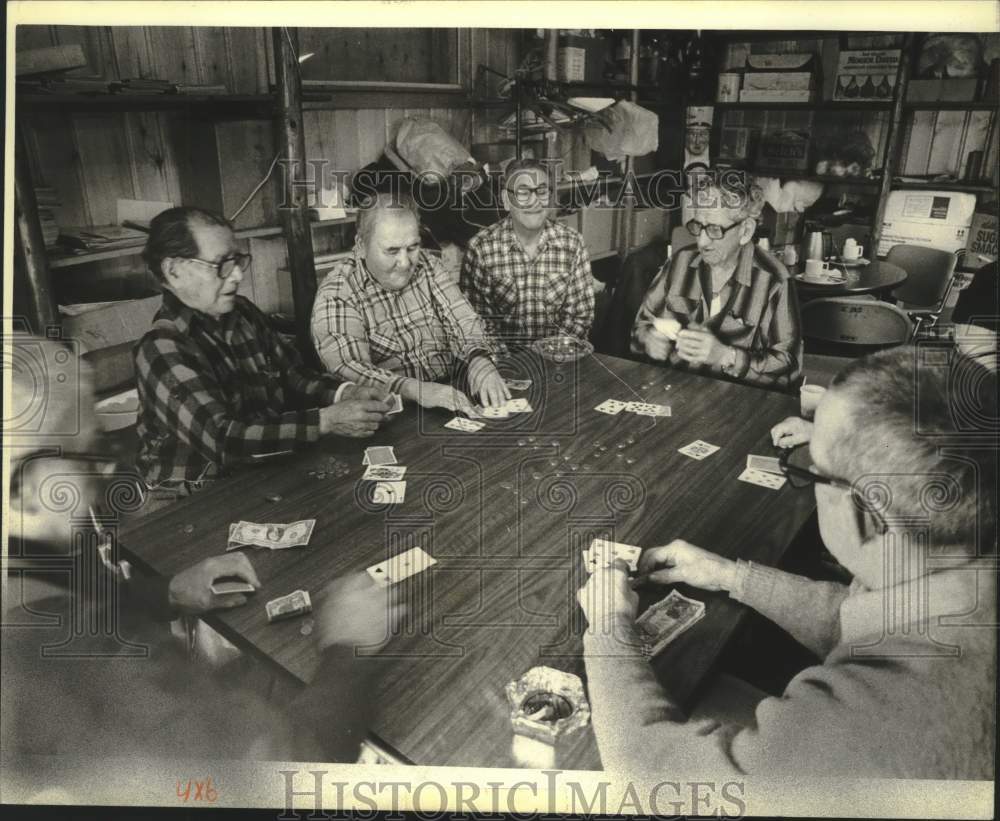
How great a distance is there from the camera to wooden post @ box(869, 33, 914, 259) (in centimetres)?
147

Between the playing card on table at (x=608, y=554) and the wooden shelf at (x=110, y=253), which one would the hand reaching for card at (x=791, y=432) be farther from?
the wooden shelf at (x=110, y=253)

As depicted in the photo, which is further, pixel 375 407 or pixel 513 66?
pixel 375 407

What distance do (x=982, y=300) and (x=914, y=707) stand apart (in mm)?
818

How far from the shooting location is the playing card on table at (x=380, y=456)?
5.24 feet

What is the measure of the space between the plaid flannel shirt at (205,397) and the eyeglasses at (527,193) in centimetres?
63

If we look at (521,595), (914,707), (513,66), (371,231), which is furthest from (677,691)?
(513,66)

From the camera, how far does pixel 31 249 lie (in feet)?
4.88

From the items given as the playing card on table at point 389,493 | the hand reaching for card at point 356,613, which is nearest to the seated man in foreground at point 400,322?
the playing card on table at point 389,493

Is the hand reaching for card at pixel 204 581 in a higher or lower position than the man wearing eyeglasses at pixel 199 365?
lower

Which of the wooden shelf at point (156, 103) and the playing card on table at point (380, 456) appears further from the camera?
the playing card on table at point (380, 456)

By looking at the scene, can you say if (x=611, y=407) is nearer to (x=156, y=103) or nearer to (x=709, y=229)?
(x=709, y=229)

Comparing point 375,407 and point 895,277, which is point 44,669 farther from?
point 895,277

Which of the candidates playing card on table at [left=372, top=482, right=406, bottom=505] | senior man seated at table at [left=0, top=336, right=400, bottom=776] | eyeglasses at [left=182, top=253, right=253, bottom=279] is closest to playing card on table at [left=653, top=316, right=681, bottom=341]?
playing card on table at [left=372, top=482, right=406, bottom=505]

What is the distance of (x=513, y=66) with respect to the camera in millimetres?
1541
